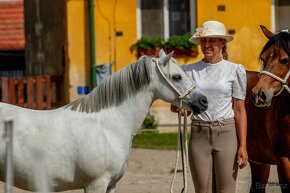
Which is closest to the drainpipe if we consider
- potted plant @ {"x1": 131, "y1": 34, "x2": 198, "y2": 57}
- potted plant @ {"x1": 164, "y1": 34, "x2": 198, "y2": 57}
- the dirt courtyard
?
potted plant @ {"x1": 131, "y1": 34, "x2": 198, "y2": 57}

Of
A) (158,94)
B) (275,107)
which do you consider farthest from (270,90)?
(158,94)

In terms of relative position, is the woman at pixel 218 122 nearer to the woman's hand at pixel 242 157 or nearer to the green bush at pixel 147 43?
the woman's hand at pixel 242 157

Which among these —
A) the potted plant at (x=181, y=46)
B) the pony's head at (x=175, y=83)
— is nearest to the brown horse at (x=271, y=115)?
the pony's head at (x=175, y=83)

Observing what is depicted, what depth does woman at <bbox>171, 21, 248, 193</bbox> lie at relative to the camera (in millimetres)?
5879

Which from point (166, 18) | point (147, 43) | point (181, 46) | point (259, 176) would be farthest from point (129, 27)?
point (259, 176)

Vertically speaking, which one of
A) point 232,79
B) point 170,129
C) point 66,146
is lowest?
point 170,129

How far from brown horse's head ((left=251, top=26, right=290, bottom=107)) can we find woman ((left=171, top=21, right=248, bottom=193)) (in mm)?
518

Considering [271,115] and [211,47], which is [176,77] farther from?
[271,115]

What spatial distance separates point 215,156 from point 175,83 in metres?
0.62

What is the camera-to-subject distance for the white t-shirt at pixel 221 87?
587cm

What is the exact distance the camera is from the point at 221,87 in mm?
5848

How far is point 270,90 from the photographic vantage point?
6426 mm

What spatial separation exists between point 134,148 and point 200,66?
21.5 ft

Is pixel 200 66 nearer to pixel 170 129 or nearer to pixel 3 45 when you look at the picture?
pixel 170 129
